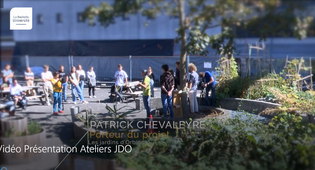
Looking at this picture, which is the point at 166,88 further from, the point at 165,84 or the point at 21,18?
the point at 21,18

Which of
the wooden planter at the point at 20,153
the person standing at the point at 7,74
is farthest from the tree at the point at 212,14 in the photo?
the wooden planter at the point at 20,153

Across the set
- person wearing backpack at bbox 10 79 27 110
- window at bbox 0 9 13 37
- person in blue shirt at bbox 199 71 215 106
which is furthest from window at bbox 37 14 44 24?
person in blue shirt at bbox 199 71 215 106

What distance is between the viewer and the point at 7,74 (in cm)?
490

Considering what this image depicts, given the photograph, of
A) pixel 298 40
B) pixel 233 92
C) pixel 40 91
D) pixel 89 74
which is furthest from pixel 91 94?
pixel 233 92

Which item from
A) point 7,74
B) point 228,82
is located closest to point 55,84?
point 7,74

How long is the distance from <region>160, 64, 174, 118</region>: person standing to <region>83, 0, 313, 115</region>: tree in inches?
47.2

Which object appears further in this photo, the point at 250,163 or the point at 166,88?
the point at 166,88

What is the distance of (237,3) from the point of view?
4309 millimetres

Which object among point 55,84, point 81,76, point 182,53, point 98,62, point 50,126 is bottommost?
point 50,126

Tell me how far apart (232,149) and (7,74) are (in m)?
3.34

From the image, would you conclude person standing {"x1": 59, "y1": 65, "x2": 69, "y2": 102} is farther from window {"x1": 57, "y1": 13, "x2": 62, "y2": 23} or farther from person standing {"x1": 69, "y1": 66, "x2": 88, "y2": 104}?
window {"x1": 57, "y1": 13, "x2": 62, "y2": 23}

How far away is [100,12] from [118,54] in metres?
0.69

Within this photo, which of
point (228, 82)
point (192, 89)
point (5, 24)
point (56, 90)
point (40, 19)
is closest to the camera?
point (5, 24)

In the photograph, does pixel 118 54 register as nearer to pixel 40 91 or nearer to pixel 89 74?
pixel 89 74
